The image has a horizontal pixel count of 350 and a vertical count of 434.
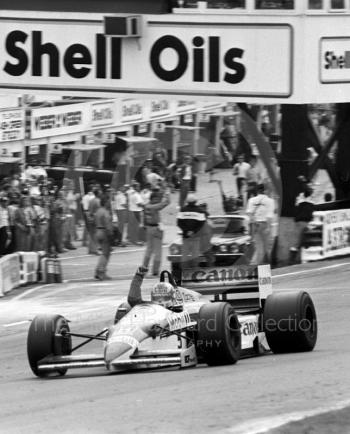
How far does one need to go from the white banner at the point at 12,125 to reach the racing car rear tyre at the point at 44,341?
17846 millimetres

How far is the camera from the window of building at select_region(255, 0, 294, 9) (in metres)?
22.5

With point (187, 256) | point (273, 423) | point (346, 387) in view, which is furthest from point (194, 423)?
point (187, 256)

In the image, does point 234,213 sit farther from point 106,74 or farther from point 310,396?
point 310,396

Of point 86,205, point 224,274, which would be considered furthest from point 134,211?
point 224,274

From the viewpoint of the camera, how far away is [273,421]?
7891 millimetres

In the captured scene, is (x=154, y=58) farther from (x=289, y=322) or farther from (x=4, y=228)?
(x=289, y=322)

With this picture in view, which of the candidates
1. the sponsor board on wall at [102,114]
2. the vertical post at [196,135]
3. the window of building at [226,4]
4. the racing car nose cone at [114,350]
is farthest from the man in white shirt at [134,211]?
the racing car nose cone at [114,350]

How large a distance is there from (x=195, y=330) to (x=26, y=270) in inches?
383

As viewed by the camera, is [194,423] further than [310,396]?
No

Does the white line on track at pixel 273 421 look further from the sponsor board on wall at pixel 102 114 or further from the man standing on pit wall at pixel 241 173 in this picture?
the sponsor board on wall at pixel 102 114

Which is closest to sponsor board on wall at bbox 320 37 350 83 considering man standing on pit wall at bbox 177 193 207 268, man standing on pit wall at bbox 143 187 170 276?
man standing on pit wall at bbox 177 193 207 268

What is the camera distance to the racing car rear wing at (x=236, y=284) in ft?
42.5

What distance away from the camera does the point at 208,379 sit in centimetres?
1056

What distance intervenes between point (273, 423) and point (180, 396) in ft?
5.87
